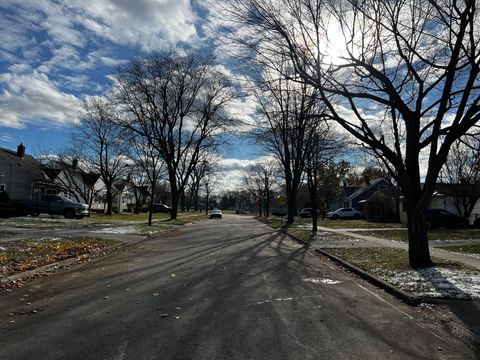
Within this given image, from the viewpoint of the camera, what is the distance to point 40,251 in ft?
45.5

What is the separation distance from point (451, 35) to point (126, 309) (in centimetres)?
1041

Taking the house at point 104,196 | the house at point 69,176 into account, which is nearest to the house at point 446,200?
the house at point 69,176


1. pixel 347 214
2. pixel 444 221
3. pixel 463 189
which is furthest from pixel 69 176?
pixel 444 221

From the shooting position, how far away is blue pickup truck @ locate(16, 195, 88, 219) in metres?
39.4

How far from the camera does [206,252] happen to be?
16266 mm

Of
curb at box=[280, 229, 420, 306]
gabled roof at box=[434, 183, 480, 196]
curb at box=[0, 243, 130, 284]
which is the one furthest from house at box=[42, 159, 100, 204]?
curb at box=[280, 229, 420, 306]

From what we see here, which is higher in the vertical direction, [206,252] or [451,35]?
[451,35]

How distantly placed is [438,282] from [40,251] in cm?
1076

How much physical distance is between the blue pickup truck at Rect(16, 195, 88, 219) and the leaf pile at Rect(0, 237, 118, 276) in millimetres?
23544

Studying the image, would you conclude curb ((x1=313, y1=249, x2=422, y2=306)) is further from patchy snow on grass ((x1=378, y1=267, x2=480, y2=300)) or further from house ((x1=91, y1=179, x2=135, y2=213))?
house ((x1=91, y1=179, x2=135, y2=213))

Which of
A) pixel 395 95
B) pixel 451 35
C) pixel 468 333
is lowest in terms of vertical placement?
pixel 468 333

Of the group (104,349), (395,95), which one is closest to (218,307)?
(104,349)

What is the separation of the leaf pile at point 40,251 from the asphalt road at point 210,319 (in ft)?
3.60

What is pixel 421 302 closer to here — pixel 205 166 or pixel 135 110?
pixel 135 110
